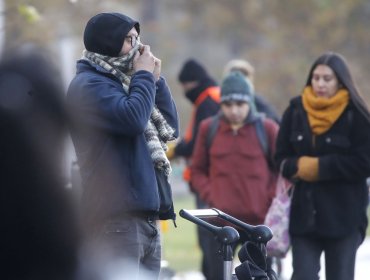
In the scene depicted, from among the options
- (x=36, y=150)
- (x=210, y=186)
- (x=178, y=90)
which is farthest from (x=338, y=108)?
(x=178, y=90)

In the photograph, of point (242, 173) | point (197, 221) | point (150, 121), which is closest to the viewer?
point (197, 221)

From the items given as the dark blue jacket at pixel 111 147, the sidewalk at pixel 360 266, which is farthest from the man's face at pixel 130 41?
the sidewalk at pixel 360 266

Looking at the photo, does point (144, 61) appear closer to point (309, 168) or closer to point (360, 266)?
point (309, 168)

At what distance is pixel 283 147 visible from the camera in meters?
8.51

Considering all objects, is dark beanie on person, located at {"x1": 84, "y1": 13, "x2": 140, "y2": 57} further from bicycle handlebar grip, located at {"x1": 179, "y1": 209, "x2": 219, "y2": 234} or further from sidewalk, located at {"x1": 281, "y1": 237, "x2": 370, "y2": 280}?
sidewalk, located at {"x1": 281, "y1": 237, "x2": 370, "y2": 280}

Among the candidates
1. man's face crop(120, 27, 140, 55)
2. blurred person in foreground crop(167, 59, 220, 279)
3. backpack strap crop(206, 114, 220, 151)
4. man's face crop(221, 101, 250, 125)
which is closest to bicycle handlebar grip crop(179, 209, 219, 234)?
man's face crop(120, 27, 140, 55)

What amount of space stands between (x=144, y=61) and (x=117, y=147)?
0.48 meters

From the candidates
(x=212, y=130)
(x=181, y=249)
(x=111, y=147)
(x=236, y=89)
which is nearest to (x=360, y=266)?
(x=181, y=249)

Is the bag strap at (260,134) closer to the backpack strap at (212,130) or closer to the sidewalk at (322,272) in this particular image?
the backpack strap at (212,130)

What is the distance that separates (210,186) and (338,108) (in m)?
2.11

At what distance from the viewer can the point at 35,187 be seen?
4.36 meters

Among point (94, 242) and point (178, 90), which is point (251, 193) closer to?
point (94, 242)

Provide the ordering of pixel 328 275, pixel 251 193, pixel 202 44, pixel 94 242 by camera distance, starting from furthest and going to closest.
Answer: pixel 202 44 < pixel 251 193 < pixel 328 275 < pixel 94 242

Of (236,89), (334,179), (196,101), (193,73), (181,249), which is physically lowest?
(181,249)
